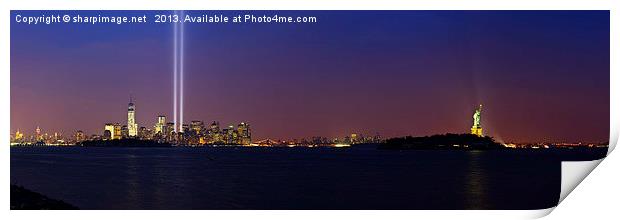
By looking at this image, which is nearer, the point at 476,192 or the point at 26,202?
the point at 26,202

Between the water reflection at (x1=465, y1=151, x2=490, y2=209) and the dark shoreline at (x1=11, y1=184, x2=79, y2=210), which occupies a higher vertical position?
the dark shoreline at (x1=11, y1=184, x2=79, y2=210)

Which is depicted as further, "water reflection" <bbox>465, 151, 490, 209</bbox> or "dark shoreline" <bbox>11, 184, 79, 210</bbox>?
"water reflection" <bbox>465, 151, 490, 209</bbox>

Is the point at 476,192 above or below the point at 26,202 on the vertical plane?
below

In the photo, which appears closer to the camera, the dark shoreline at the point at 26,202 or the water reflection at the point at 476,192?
the dark shoreline at the point at 26,202

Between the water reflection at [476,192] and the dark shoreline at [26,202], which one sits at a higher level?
the dark shoreline at [26,202]
